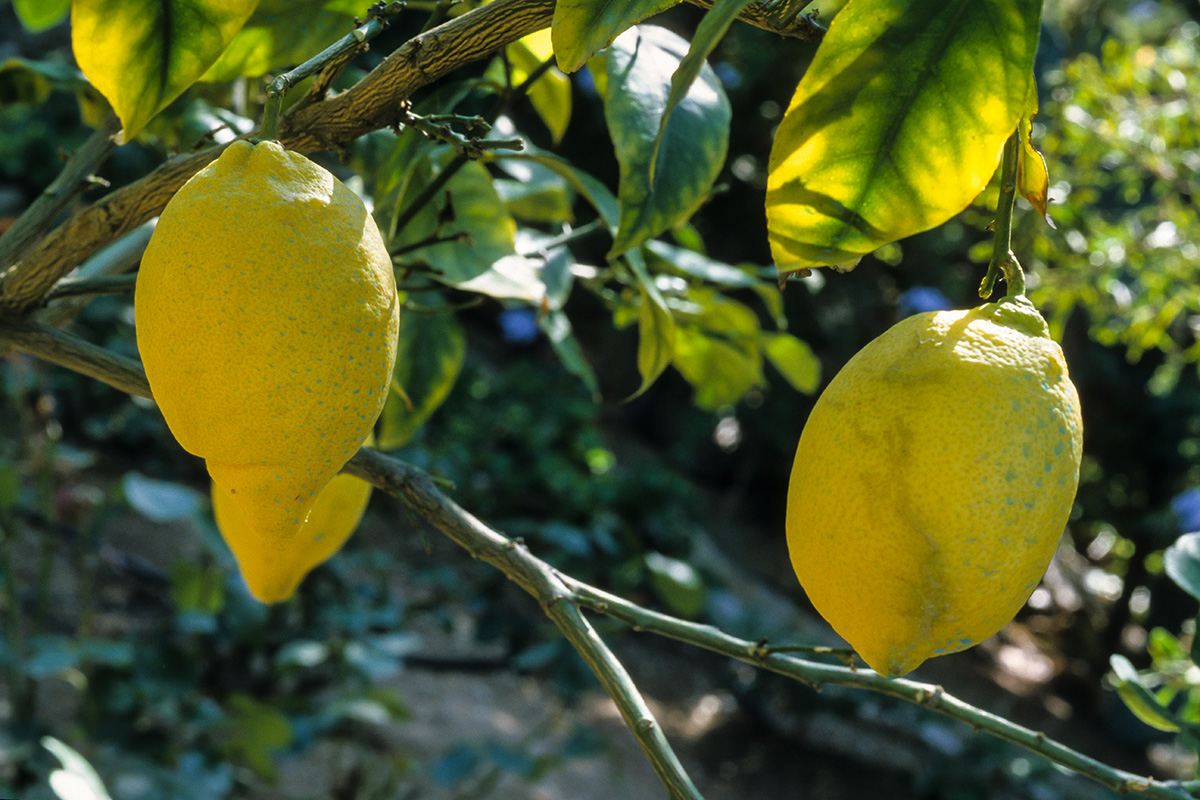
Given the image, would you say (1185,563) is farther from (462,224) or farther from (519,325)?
(519,325)

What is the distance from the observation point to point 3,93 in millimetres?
521

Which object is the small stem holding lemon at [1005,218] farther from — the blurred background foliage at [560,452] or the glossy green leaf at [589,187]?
the glossy green leaf at [589,187]

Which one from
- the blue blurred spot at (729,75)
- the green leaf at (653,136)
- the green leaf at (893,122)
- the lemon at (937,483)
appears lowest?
the blue blurred spot at (729,75)

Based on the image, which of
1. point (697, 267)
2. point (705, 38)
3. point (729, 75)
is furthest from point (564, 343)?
point (729, 75)

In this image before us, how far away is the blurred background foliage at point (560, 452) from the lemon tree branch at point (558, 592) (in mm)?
92

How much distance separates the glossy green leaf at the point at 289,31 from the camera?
36 cm

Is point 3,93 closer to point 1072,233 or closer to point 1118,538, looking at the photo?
point 1072,233

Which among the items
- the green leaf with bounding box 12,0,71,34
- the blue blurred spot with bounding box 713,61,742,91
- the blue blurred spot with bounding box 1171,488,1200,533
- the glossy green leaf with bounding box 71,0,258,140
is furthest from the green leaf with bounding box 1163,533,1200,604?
the blue blurred spot with bounding box 713,61,742,91

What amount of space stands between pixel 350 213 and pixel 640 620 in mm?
165

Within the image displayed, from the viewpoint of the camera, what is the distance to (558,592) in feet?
0.98

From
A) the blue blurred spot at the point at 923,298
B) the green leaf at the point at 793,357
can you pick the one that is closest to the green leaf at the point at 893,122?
the green leaf at the point at 793,357

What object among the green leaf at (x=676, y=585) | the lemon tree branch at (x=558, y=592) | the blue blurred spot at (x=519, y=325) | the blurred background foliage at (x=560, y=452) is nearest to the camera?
the lemon tree branch at (x=558, y=592)

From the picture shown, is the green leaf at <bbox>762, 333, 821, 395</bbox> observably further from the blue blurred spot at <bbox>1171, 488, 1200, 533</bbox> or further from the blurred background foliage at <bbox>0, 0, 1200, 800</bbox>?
the blue blurred spot at <bbox>1171, 488, 1200, 533</bbox>

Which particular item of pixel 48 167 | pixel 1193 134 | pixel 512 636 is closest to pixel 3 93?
pixel 1193 134
